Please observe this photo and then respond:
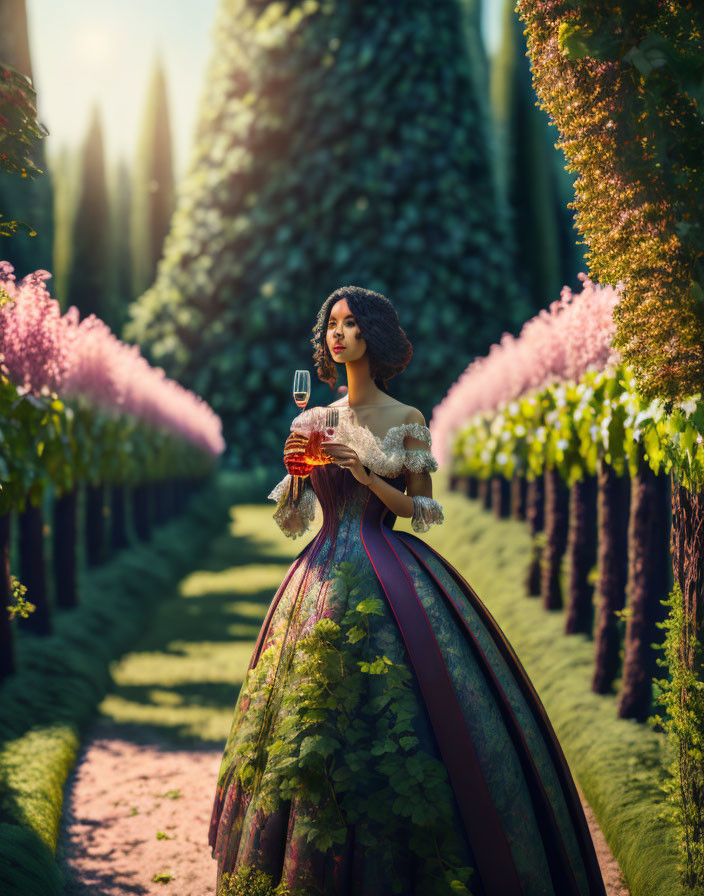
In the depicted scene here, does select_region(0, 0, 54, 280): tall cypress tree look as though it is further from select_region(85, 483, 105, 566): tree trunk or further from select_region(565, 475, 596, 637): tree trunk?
select_region(565, 475, 596, 637): tree trunk

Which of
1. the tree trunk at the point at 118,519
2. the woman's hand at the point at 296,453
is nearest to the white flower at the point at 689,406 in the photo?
the woman's hand at the point at 296,453

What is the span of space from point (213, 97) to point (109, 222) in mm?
11819

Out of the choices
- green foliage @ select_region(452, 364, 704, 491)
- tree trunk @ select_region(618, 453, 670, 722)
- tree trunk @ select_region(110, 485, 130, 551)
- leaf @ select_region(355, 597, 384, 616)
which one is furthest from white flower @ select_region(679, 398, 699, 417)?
tree trunk @ select_region(110, 485, 130, 551)

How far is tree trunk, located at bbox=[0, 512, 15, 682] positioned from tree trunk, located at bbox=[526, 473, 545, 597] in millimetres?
5347

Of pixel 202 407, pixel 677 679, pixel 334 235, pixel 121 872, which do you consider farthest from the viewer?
pixel 334 235

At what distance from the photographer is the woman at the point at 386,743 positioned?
314cm

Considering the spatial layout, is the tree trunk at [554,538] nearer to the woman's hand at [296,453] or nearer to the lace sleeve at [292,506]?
the lace sleeve at [292,506]

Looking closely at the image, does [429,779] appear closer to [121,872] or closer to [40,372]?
[121,872]

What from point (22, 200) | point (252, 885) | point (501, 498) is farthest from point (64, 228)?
point (252, 885)

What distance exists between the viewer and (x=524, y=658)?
7.43 metres

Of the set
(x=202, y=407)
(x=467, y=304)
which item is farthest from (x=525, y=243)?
(x=202, y=407)

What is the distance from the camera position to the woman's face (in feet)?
13.2

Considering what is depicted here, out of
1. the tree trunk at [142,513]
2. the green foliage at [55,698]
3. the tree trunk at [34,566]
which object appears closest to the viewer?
the green foliage at [55,698]

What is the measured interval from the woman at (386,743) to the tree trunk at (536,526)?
18.5ft
